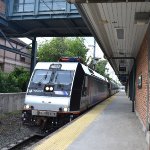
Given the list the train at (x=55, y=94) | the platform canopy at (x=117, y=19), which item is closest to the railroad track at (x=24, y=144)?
the train at (x=55, y=94)

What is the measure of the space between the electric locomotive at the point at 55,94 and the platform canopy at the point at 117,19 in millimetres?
1977

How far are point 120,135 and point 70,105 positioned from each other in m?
3.98

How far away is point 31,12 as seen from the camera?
2678 centimetres

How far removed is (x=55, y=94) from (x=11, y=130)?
2.72 metres

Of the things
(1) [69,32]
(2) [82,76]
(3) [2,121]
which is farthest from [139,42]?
(1) [69,32]

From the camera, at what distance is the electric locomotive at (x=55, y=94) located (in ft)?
46.1

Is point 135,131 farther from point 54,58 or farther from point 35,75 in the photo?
point 54,58

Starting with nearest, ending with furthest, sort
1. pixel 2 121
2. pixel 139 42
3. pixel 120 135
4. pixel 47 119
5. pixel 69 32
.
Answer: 1. pixel 120 135
2. pixel 47 119
3. pixel 139 42
4. pixel 2 121
5. pixel 69 32

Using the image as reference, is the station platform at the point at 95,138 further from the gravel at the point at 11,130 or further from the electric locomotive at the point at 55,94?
the gravel at the point at 11,130

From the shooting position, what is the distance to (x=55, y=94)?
14.6m

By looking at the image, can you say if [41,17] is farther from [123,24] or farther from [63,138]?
[63,138]

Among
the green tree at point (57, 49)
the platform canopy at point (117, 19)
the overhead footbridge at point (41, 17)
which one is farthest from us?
the green tree at point (57, 49)

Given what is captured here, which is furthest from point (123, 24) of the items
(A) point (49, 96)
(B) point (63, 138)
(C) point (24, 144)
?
(C) point (24, 144)

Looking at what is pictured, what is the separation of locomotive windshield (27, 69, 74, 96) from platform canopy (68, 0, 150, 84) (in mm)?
2152
